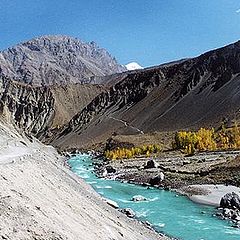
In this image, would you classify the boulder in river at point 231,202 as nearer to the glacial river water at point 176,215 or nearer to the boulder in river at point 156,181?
the glacial river water at point 176,215

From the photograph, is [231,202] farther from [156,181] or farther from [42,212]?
[42,212]

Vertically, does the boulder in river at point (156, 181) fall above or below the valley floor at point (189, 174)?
above

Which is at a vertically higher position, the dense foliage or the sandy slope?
the sandy slope

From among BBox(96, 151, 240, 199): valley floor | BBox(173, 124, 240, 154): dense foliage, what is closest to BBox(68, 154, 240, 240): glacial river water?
BBox(96, 151, 240, 199): valley floor

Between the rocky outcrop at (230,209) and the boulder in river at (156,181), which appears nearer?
the rocky outcrop at (230,209)

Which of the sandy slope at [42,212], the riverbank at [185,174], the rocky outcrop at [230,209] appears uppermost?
the sandy slope at [42,212]

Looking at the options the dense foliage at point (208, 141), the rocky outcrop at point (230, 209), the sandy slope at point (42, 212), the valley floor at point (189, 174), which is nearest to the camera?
the sandy slope at point (42, 212)

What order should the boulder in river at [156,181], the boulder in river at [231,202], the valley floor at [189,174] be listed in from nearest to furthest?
the boulder in river at [231,202], the valley floor at [189,174], the boulder in river at [156,181]

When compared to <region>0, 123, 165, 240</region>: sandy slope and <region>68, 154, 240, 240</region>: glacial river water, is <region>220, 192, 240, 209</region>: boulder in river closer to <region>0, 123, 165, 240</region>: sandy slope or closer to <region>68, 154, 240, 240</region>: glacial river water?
<region>68, 154, 240, 240</region>: glacial river water

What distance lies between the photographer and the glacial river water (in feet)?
133

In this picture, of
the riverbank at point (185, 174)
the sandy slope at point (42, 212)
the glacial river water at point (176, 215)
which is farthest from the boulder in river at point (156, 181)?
the sandy slope at point (42, 212)

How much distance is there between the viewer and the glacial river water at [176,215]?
40.4 m

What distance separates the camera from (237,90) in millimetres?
193125

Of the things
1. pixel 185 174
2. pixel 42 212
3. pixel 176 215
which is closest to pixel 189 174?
pixel 185 174
